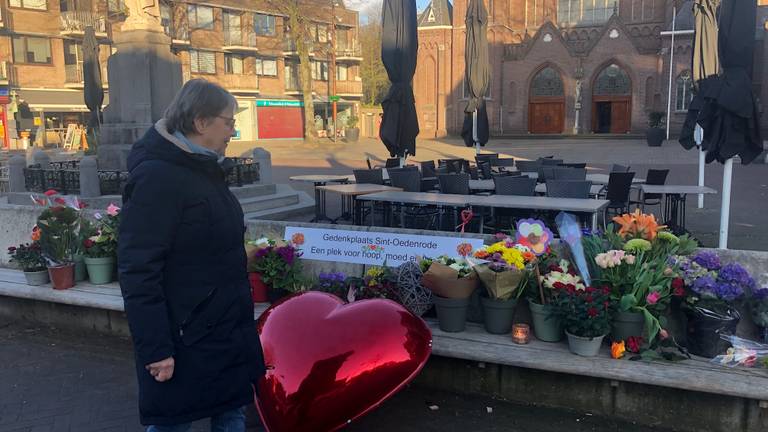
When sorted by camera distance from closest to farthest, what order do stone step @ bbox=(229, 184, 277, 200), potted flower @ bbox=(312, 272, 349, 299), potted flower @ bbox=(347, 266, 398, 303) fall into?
potted flower @ bbox=(347, 266, 398, 303) → potted flower @ bbox=(312, 272, 349, 299) → stone step @ bbox=(229, 184, 277, 200)

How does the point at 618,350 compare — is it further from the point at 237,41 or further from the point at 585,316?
the point at 237,41

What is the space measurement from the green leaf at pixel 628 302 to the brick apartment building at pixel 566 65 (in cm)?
3757

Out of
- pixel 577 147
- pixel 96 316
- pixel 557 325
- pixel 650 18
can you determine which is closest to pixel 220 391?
pixel 557 325

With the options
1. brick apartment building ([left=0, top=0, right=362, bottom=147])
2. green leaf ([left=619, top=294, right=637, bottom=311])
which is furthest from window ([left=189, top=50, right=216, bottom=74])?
green leaf ([left=619, top=294, right=637, bottom=311])

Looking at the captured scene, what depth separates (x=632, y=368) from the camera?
3641mm

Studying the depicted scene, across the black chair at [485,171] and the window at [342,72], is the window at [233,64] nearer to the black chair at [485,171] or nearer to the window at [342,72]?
the window at [342,72]

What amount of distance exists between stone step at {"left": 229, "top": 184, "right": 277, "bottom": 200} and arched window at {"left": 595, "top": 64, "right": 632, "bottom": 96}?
35.0 meters

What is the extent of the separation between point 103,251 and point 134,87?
7417 millimetres

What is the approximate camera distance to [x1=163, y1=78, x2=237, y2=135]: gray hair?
236 cm

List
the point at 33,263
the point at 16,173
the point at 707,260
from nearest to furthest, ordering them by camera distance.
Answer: the point at 707,260 < the point at 33,263 < the point at 16,173

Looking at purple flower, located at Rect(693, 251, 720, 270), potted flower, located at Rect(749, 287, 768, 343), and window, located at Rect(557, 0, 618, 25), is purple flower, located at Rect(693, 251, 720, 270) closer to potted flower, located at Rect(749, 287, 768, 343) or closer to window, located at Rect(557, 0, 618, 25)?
potted flower, located at Rect(749, 287, 768, 343)

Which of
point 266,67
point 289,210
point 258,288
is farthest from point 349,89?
point 258,288

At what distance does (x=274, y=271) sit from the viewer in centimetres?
477

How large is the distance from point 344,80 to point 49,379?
51.4m
